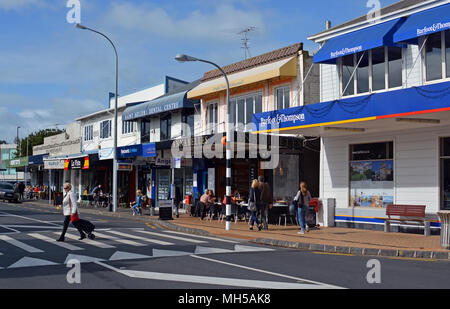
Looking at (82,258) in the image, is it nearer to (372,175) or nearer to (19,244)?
(19,244)

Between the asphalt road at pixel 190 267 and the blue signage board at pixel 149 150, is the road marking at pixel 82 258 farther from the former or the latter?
the blue signage board at pixel 149 150

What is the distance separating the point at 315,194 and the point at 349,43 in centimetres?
736

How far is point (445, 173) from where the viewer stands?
1719 cm

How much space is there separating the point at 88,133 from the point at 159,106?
1546 cm

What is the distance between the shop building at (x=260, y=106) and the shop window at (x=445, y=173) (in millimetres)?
6776

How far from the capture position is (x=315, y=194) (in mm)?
23578

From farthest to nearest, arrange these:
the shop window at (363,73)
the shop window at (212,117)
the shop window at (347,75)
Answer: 1. the shop window at (212,117)
2. the shop window at (347,75)
3. the shop window at (363,73)

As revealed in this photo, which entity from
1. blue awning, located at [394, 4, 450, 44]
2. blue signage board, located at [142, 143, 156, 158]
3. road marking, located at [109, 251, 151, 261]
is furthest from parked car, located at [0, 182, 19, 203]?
blue awning, located at [394, 4, 450, 44]

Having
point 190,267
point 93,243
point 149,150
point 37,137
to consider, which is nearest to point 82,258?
point 190,267

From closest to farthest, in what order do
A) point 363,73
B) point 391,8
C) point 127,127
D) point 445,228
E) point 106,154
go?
point 445,228
point 391,8
point 363,73
point 106,154
point 127,127

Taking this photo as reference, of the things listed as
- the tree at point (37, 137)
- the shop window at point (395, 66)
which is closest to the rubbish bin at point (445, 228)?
the shop window at point (395, 66)

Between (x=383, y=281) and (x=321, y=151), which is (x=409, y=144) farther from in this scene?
(x=383, y=281)

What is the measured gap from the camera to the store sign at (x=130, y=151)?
30891 millimetres

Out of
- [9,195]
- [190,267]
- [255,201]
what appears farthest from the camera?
[9,195]
